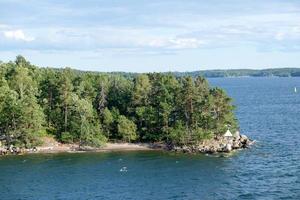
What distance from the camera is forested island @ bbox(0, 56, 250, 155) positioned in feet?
391

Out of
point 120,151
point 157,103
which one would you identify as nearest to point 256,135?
point 157,103

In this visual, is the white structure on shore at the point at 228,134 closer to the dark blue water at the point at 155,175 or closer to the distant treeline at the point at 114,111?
the distant treeline at the point at 114,111

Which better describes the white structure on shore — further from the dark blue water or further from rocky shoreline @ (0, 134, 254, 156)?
the dark blue water

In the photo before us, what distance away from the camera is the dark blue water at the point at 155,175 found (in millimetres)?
83250

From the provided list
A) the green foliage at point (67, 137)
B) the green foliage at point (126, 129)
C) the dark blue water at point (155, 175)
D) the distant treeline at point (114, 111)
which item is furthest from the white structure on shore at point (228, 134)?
the green foliage at point (67, 137)

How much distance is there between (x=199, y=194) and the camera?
82312 millimetres

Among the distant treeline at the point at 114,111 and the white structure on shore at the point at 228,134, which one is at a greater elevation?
the distant treeline at the point at 114,111

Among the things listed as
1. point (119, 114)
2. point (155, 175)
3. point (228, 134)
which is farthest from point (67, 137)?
point (228, 134)

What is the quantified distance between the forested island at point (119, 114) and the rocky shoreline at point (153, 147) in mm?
280

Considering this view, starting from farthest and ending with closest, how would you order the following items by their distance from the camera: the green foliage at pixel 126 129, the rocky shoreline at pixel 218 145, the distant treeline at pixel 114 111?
the green foliage at pixel 126 129 → the distant treeline at pixel 114 111 → the rocky shoreline at pixel 218 145

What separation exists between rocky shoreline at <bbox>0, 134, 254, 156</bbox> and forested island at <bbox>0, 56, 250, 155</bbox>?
0.92 feet

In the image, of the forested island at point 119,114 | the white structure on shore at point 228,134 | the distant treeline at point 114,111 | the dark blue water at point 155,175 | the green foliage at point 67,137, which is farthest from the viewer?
the white structure on shore at point 228,134

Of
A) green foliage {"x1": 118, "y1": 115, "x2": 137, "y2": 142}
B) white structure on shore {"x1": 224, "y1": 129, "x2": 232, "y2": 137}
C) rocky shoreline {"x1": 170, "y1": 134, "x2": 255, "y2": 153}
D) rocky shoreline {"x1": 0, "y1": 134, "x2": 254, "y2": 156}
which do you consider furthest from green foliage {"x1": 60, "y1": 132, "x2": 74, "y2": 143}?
white structure on shore {"x1": 224, "y1": 129, "x2": 232, "y2": 137}

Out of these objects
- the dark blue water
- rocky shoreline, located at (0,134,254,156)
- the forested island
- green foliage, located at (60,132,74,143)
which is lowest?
the dark blue water
